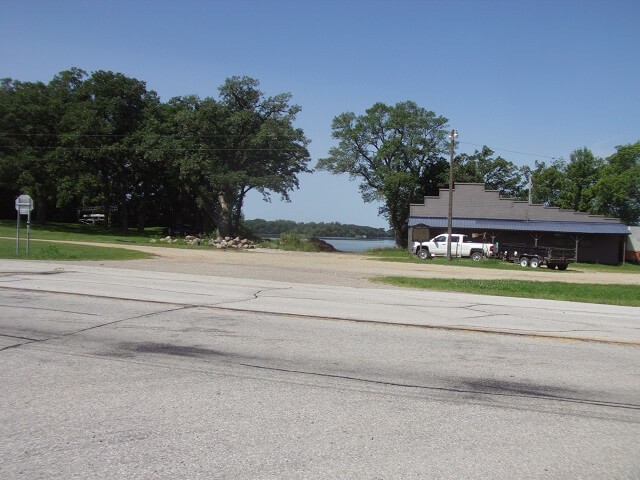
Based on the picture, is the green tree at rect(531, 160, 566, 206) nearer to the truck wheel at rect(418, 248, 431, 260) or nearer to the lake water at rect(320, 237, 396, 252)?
the lake water at rect(320, 237, 396, 252)

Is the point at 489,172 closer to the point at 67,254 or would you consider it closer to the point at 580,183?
the point at 580,183

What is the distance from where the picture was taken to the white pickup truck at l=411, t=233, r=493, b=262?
41.1 m

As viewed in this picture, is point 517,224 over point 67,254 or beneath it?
over

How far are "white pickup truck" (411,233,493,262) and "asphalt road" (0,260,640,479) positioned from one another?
30748 millimetres

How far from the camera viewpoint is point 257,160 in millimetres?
52688

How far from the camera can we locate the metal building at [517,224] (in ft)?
156

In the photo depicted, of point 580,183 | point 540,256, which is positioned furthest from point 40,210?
point 580,183

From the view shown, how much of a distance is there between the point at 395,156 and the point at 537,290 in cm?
4417

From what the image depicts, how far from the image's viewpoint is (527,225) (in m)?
47.8

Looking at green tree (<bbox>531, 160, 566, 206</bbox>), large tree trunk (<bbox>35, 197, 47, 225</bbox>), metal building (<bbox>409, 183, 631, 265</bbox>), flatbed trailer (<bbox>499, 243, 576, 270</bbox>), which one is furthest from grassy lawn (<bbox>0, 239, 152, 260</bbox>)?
green tree (<bbox>531, 160, 566, 206</bbox>)

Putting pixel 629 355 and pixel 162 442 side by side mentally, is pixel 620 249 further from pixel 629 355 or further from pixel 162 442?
pixel 162 442

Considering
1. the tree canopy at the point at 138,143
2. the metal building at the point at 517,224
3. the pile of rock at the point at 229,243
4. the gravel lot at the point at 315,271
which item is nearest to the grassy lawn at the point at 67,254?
the gravel lot at the point at 315,271

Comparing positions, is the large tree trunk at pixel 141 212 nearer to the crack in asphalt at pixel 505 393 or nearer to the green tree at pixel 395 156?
the green tree at pixel 395 156

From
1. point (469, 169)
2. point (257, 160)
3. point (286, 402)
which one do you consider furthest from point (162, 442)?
point (469, 169)
